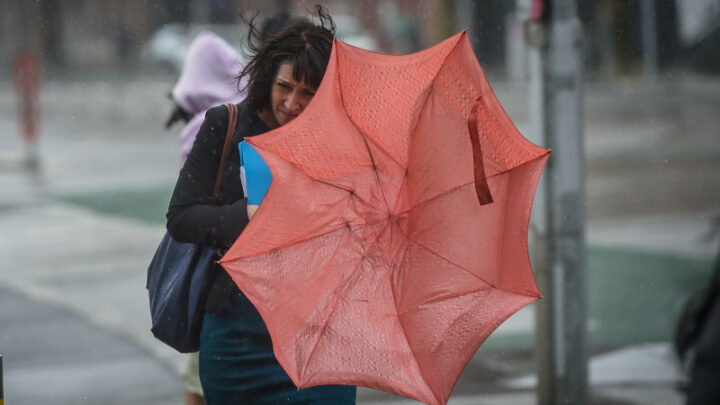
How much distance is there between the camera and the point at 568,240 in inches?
195

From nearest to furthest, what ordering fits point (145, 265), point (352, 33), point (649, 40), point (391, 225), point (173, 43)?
point (391, 225)
point (145, 265)
point (649, 40)
point (352, 33)
point (173, 43)

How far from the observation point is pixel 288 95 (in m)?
2.82

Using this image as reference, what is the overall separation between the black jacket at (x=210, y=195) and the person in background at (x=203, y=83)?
1.25 metres

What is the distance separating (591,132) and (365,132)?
1729 centimetres

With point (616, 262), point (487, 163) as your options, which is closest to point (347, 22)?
point (616, 262)

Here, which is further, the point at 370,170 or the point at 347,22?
the point at 347,22

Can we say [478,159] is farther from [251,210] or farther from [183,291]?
[183,291]

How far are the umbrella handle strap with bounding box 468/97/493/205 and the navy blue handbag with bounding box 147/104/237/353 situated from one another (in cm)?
66

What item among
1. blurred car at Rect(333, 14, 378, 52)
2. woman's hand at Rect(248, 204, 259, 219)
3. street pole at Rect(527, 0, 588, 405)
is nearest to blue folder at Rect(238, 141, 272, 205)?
woman's hand at Rect(248, 204, 259, 219)

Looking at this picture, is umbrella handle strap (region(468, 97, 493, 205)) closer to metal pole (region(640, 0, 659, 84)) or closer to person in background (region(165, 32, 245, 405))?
person in background (region(165, 32, 245, 405))

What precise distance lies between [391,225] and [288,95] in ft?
1.51

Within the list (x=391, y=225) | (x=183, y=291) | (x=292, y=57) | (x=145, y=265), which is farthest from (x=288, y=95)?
(x=145, y=265)

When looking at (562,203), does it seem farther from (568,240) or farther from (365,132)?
(365,132)

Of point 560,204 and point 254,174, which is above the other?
point 254,174
